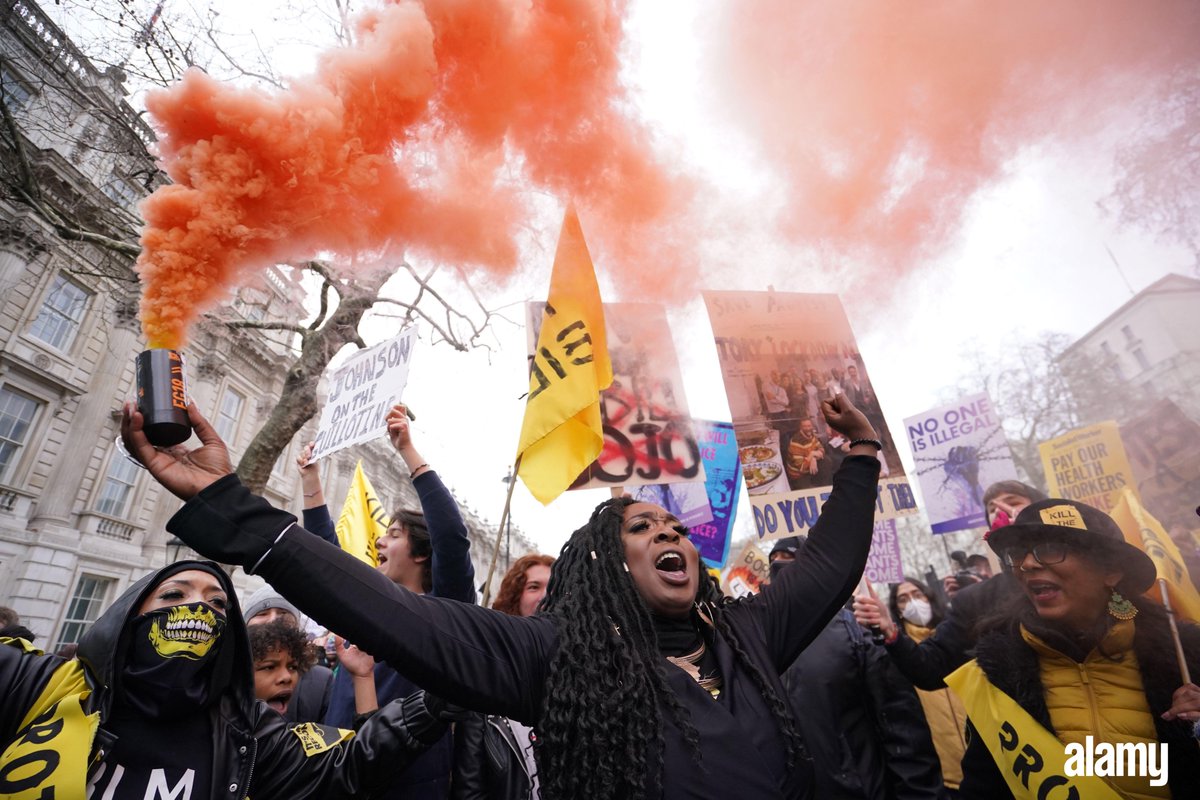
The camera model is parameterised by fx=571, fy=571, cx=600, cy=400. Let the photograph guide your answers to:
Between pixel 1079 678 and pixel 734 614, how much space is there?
1770 millimetres

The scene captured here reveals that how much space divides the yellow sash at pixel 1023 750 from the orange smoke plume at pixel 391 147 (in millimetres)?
3984

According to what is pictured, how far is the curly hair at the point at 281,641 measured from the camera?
320 centimetres

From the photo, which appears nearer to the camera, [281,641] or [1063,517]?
[1063,517]

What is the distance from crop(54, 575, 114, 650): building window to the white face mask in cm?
1909

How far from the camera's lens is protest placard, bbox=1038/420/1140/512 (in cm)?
538

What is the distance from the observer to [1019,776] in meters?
2.46

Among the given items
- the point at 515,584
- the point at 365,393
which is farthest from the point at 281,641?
the point at 365,393

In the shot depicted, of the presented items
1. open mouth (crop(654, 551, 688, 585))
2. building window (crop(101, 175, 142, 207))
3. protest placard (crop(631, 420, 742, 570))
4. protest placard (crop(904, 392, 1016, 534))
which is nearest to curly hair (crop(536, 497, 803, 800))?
open mouth (crop(654, 551, 688, 585))

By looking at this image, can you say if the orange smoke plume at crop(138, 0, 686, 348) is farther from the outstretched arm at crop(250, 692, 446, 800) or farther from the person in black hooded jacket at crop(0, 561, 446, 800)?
the outstretched arm at crop(250, 692, 446, 800)

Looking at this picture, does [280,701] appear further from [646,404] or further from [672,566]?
[646,404]

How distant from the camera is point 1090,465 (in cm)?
564

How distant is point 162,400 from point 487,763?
2064 mm

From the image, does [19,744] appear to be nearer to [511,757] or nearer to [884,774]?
[511,757]

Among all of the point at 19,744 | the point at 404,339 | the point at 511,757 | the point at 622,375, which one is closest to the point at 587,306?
the point at 622,375
